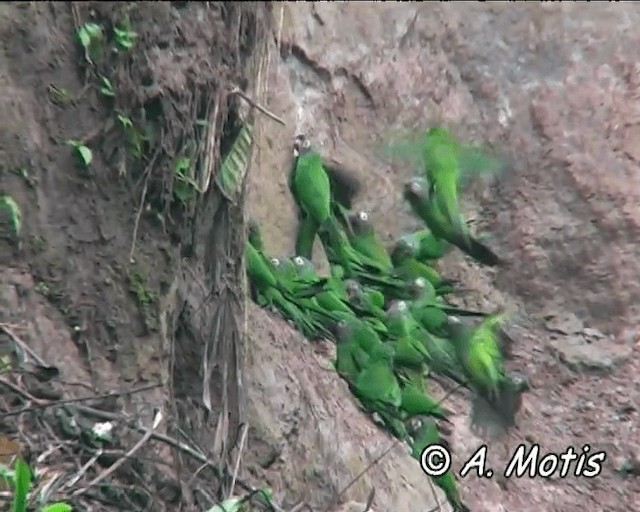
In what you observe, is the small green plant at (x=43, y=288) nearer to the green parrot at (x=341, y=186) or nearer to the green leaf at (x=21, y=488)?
the green leaf at (x=21, y=488)

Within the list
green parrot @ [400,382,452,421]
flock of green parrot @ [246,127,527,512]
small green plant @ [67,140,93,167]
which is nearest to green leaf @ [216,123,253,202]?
small green plant @ [67,140,93,167]

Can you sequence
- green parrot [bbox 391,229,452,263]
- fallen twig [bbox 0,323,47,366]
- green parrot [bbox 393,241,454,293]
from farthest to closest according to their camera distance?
green parrot [bbox 391,229,452,263], green parrot [bbox 393,241,454,293], fallen twig [bbox 0,323,47,366]

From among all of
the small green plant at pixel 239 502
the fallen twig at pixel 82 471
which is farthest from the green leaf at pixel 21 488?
→ the small green plant at pixel 239 502

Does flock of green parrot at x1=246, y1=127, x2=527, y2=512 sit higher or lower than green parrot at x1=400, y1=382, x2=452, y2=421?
higher

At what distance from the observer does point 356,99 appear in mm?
4750

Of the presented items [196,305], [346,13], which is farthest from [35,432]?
[346,13]

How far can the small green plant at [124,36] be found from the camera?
229 centimetres

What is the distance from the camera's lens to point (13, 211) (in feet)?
7.22

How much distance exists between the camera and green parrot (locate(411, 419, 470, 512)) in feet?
11.9

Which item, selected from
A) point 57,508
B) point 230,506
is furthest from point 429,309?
point 57,508

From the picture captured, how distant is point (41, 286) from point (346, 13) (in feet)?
9.62

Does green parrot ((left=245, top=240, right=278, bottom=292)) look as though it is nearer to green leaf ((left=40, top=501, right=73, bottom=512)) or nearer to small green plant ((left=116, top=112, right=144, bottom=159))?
small green plant ((left=116, top=112, right=144, bottom=159))

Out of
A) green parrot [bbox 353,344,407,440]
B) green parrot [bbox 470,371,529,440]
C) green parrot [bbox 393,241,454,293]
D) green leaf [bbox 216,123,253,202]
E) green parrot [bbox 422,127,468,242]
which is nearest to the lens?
green leaf [bbox 216,123,253,202]

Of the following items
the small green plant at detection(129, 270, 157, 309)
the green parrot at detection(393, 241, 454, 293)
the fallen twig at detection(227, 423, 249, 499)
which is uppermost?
the green parrot at detection(393, 241, 454, 293)
